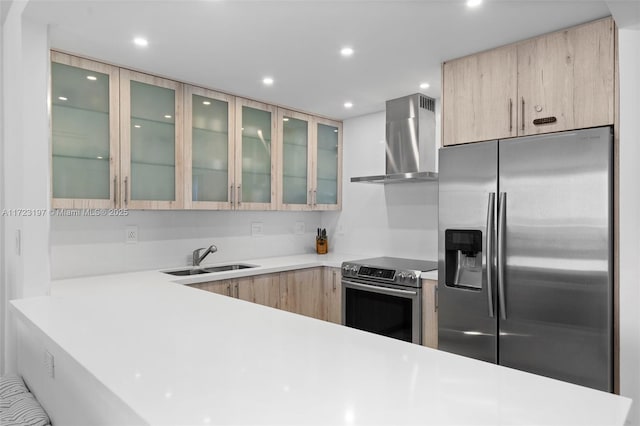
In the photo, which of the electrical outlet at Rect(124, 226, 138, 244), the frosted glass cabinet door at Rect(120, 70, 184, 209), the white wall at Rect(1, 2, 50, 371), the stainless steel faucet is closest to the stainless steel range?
the stainless steel faucet

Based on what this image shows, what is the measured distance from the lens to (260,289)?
3127mm

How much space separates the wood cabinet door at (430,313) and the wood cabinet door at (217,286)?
4.61ft

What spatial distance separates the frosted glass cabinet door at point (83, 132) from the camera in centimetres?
237

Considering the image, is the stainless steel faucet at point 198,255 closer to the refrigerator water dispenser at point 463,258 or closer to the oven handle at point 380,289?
the oven handle at point 380,289

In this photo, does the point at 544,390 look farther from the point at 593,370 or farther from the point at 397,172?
the point at 397,172

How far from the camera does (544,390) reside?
0.87 metres

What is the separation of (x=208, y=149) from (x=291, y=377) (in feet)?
8.07

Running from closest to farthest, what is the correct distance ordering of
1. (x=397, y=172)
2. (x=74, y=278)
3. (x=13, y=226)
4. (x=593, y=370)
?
(x=593, y=370)
(x=13, y=226)
(x=74, y=278)
(x=397, y=172)

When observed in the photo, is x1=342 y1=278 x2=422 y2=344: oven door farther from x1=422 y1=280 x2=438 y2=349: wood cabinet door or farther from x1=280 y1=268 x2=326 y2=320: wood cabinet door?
x1=280 y1=268 x2=326 y2=320: wood cabinet door

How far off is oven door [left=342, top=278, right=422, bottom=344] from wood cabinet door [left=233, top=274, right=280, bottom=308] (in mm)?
563

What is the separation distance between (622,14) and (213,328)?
4.91ft

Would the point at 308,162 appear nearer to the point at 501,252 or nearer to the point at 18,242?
the point at 501,252

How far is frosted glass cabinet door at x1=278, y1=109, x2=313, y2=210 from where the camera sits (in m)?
3.66

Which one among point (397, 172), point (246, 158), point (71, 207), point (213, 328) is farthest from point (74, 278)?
point (397, 172)
